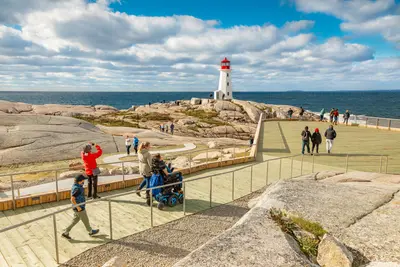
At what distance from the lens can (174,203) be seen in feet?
31.9

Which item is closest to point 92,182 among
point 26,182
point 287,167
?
point 26,182

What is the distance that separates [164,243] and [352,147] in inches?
659

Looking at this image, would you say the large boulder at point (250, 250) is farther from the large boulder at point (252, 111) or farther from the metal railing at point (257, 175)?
the large boulder at point (252, 111)

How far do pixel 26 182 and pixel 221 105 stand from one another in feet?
167

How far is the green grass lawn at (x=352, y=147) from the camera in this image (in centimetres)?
1570

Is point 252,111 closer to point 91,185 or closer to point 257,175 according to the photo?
point 257,175

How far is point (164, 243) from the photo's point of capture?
24.2ft

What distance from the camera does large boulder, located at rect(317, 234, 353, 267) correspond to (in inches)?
193

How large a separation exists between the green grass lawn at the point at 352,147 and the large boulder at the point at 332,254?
10.9 metres

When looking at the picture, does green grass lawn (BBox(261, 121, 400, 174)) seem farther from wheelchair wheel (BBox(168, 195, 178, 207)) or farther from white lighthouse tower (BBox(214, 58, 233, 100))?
white lighthouse tower (BBox(214, 58, 233, 100))

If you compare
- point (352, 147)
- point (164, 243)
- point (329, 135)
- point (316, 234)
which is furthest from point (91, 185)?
point (352, 147)

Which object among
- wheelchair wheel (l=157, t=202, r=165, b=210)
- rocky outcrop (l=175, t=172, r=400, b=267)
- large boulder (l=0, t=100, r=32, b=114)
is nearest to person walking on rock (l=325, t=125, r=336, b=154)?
rocky outcrop (l=175, t=172, r=400, b=267)

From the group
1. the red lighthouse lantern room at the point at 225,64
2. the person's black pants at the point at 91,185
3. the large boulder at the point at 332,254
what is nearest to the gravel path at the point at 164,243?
the person's black pants at the point at 91,185

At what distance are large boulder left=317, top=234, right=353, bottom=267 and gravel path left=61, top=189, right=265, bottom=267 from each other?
3.22 metres
